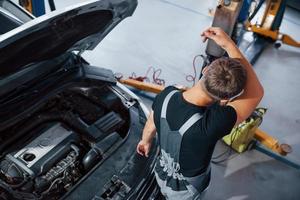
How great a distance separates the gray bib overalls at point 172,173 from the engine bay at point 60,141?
1.04 feet

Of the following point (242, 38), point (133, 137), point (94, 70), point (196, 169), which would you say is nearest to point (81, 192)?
point (133, 137)

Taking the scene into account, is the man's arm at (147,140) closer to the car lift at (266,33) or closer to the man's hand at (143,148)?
the man's hand at (143,148)

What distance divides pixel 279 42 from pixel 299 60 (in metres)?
0.44

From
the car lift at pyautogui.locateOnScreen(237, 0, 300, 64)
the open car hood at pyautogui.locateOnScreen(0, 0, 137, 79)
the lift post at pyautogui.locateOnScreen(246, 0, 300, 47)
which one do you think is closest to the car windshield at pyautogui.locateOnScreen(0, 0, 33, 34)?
the open car hood at pyautogui.locateOnScreen(0, 0, 137, 79)

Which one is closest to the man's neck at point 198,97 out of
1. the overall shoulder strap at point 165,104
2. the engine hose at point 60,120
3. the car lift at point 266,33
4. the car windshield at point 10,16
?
the overall shoulder strap at point 165,104

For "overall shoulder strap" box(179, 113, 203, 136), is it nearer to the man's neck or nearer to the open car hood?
the man's neck

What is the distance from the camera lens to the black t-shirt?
174 cm

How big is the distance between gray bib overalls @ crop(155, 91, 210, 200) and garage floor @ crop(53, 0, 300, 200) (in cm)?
97

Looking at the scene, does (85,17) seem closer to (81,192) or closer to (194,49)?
(81,192)

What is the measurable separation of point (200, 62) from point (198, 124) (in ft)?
10.4

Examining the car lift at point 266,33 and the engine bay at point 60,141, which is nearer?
the engine bay at point 60,141

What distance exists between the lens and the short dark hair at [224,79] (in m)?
1.64

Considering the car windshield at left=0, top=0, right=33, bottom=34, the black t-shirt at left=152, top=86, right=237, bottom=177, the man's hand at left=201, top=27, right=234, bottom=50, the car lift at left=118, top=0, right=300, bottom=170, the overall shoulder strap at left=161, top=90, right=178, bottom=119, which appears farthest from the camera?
the car lift at left=118, top=0, right=300, bottom=170

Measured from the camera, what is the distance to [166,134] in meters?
1.92
